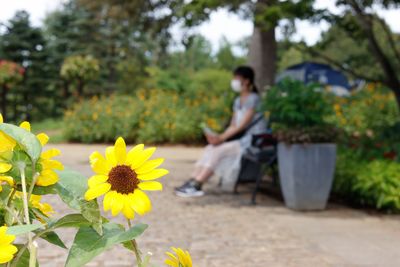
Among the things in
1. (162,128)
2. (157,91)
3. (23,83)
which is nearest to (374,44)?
(162,128)

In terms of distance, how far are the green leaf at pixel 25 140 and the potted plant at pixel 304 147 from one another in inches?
180

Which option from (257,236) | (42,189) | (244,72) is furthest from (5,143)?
(244,72)

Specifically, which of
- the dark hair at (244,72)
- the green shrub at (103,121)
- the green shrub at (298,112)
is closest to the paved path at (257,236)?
the green shrub at (298,112)

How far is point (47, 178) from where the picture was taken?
3.12ft

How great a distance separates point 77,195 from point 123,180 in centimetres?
8

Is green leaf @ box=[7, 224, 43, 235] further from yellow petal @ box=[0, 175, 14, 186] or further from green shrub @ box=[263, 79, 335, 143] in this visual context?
green shrub @ box=[263, 79, 335, 143]

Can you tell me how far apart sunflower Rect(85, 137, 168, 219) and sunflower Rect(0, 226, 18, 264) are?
0.16 meters

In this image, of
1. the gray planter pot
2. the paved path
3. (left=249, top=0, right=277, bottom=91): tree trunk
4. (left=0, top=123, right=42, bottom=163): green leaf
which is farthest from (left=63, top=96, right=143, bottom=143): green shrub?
(left=0, top=123, right=42, bottom=163): green leaf

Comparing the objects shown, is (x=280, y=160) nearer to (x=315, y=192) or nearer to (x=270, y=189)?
(x=315, y=192)

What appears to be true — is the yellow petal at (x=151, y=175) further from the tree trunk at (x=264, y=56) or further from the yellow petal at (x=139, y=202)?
the tree trunk at (x=264, y=56)

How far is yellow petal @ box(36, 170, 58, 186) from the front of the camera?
95cm

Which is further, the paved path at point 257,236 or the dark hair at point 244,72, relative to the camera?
the dark hair at point 244,72

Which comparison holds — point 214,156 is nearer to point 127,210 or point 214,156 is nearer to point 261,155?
point 261,155

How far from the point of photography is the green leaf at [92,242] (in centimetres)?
86
